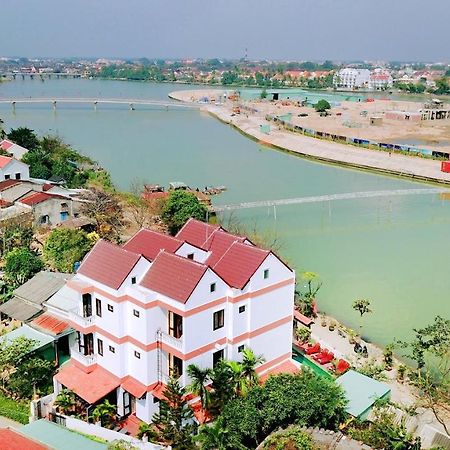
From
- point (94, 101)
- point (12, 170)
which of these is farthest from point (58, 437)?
point (94, 101)

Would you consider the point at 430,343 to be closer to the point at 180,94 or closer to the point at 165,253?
the point at 165,253

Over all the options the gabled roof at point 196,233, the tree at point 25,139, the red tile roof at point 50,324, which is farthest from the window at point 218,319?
the tree at point 25,139

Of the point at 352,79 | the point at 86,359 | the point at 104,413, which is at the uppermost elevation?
the point at 352,79

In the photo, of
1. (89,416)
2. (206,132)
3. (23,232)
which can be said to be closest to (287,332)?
(89,416)

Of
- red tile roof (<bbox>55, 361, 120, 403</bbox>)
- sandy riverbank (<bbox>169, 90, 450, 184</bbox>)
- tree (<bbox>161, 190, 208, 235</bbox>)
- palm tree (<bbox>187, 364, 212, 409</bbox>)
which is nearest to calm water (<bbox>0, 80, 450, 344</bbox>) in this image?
sandy riverbank (<bbox>169, 90, 450, 184</bbox>)

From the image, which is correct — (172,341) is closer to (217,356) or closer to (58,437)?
(217,356)

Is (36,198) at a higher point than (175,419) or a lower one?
higher

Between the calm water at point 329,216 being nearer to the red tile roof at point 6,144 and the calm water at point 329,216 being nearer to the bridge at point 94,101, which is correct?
the red tile roof at point 6,144

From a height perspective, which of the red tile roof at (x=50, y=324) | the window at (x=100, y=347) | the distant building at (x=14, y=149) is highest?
the distant building at (x=14, y=149)
